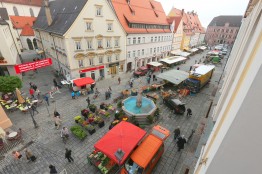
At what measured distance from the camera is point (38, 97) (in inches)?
780

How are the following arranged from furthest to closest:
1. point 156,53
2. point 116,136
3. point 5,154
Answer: point 156,53 → point 5,154 → point 116,136

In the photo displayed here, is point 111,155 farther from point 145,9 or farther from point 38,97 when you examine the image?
point 145,9

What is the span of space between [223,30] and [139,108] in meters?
90.7

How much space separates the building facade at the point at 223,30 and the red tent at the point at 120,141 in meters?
90.4

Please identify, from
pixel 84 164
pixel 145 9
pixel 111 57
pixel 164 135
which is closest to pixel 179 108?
pixel 164 135

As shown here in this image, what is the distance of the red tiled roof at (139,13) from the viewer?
93.7 feet

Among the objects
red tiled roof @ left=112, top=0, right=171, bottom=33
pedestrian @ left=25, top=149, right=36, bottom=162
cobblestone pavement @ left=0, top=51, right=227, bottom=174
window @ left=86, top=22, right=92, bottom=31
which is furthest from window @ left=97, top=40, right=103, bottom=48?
pedestrian @ left=25, top=149, right=36, bottom=162

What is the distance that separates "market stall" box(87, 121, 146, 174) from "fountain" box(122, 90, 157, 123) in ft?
13.2

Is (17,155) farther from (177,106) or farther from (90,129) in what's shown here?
(177,106)

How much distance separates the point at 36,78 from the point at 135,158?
26.3m

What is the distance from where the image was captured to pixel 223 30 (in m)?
80.8

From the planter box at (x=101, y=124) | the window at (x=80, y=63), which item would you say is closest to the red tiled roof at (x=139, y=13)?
the window at (x=80, y=63)

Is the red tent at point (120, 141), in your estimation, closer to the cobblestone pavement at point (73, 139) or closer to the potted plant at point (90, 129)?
the cobblestone pavement at point (73, 139)

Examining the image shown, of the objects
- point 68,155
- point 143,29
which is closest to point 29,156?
point 68,155
